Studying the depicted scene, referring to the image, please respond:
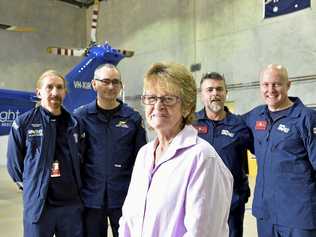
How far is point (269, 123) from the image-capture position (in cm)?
266

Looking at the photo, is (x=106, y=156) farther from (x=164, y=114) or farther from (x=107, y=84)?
(x=164, y=114)

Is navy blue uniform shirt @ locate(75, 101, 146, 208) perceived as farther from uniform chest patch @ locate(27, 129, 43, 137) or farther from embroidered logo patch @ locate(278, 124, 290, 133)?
embroidered logo patch @ locate(278, 124, 290, 133)

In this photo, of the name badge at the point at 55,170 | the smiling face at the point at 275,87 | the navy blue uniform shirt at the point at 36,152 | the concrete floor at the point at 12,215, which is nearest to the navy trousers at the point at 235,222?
the smiling face at the point at 275,87

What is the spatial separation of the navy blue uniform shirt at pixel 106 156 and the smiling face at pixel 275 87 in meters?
0.98

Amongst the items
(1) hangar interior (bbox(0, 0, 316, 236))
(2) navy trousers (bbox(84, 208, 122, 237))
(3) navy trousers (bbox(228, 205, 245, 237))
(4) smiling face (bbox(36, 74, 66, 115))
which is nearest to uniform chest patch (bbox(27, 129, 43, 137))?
(4) smiling face (bbox(36, 74, 66, 115))

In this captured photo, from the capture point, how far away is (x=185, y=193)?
1344 mm

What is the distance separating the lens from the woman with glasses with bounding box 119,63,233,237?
1304 mm

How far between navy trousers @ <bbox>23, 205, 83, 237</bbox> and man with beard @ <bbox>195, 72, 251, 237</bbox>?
1.10 meters

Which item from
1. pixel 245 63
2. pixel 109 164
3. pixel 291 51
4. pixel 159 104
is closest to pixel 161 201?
pixel 159 104

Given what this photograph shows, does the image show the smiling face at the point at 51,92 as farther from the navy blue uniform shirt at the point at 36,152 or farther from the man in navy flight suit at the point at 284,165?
the man in navy flight suit at the point at 284,165

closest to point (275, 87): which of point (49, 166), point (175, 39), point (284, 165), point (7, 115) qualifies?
point (284, 165)

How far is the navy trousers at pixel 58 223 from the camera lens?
96.7 inches

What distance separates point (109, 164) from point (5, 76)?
12.3 meters

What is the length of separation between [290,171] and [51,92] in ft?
5.62
